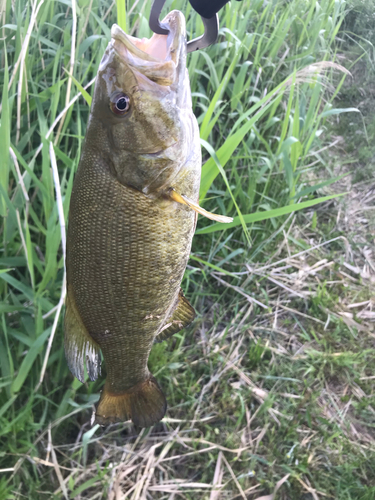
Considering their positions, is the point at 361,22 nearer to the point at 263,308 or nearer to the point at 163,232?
the point at 263,308

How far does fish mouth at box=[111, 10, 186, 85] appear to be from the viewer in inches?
29.8

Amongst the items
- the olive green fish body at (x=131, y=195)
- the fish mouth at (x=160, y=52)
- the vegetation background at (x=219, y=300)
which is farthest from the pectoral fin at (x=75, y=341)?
the fish mouth at (x=160, y=52)

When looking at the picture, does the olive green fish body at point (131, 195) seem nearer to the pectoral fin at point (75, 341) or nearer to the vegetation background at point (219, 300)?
the pectoral fin at point (75, 341)

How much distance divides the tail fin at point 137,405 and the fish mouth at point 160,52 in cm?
88

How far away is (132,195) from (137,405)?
0.66m

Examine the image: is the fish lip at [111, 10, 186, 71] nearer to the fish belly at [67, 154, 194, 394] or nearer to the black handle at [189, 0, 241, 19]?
the black handle at [189, 0, 241, 19]

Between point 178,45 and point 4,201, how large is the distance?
2.70 feet

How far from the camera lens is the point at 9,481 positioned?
55.7 inches

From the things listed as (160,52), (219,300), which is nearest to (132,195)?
(160,52)

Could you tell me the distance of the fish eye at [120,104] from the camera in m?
0.82

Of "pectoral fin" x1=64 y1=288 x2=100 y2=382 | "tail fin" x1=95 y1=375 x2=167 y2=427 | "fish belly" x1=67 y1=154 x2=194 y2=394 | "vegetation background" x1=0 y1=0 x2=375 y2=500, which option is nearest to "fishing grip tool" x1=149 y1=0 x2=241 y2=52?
"fish belly" x1=67 y1=154 x2=194 y2=394

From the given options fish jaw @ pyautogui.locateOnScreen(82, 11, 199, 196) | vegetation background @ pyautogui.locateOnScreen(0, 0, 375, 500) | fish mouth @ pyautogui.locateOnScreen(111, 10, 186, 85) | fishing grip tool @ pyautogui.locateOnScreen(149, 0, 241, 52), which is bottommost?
vegetation background @ pyautogui.locateOnScreen(0, 0, 375, 500)

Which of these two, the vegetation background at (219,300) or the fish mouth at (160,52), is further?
the vegetation background at (219,300)

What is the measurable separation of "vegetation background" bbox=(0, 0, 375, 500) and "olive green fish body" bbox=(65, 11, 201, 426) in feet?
1.20
